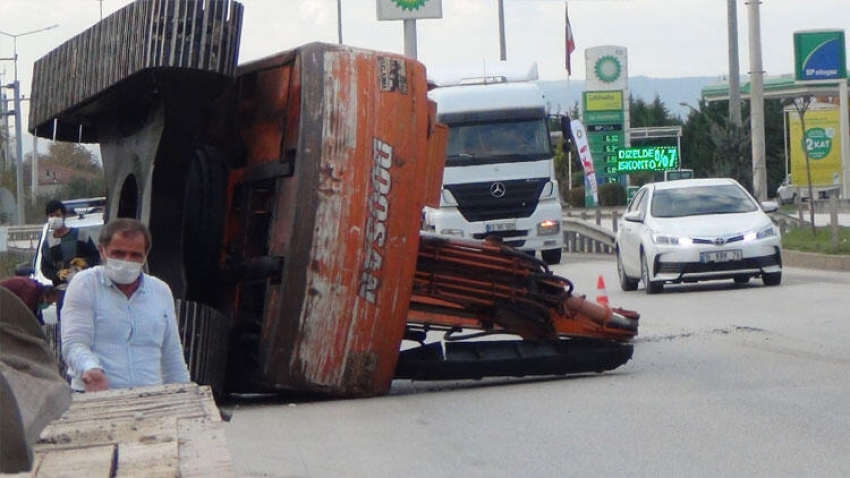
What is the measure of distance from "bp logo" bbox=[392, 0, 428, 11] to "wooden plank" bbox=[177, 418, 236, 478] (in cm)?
3608

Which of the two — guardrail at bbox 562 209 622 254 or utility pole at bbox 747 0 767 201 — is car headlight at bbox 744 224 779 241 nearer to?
guardrail at bbox 562 209 622 254

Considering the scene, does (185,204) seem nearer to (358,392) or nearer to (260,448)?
(358,392)

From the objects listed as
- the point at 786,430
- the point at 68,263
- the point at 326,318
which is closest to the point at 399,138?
the point at 326,318

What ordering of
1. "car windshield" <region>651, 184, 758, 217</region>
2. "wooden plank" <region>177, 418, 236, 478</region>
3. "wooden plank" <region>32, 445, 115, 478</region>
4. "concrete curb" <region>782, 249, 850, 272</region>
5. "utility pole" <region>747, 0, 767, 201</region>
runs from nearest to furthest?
1. "wooden plank" <region>177, 418, 236, 478</region>
2. "wooden plank" <region>32, 445, 115, 478</region>
3. "car windshield" <region>651, 184, 758, 217</region>
4. "concrete curb" <region>782, 249, 850, 272</region>
5. "utility pole" <region>747, 0, 767, 201</region>

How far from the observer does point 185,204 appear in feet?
38.8

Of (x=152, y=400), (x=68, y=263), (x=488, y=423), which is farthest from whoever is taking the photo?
(x=68, y=263)

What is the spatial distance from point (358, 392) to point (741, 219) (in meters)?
11.3

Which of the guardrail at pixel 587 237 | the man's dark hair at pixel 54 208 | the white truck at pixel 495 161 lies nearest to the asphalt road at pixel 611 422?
the man's dark hair at pixel 54 208

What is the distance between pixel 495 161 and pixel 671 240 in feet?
23.5

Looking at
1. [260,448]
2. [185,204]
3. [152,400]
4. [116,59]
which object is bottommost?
[260,448]

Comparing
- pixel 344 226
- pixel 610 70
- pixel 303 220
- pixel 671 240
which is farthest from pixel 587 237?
pixel 610 70

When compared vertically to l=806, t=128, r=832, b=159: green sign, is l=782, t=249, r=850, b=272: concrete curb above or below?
below

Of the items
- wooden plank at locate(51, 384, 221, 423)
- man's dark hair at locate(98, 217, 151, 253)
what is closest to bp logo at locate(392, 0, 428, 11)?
man's dark hair at locate(98, 217, 151, 253)

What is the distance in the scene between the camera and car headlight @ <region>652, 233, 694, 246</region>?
20812mm
